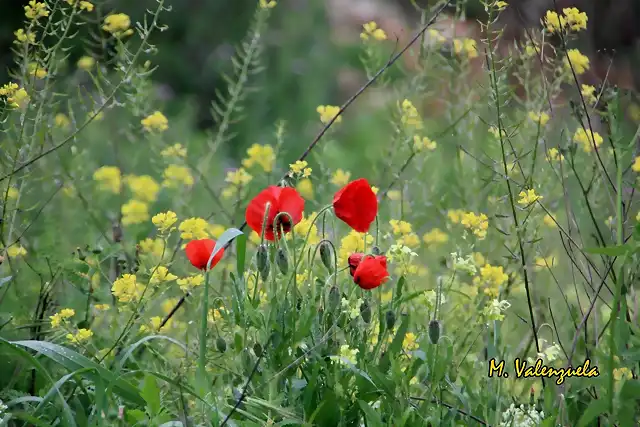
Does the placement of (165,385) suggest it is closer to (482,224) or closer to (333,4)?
(482,224)

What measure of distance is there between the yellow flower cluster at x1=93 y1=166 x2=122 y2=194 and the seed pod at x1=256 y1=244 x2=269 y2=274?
1336 millimetres

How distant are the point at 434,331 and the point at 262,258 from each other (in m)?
0.31

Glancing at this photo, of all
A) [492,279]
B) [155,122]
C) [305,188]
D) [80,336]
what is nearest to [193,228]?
[80,336]

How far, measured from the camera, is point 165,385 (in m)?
1.91

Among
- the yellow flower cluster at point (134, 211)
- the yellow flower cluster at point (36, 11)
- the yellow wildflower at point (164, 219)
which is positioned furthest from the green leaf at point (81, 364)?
the yellow flower cluster at point (134, 211)

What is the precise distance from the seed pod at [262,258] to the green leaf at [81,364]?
33 centimetres

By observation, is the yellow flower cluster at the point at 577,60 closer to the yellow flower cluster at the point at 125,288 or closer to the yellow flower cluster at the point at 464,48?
the yellow flower cluster at the point at 464,48

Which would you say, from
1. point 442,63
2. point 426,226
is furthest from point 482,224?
point 426,226

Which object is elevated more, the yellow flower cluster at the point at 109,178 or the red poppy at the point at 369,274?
the red poppy at the point at 369,274

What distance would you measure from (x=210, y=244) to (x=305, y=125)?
3507 mm

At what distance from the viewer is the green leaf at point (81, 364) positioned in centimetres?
164

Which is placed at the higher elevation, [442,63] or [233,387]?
[442,63]

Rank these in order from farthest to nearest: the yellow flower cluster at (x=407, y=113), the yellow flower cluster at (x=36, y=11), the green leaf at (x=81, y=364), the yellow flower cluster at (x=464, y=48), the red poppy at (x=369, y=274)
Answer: the yellow flower cluster at (x=464, y=48) < the yellow flower cluster at (x=407, y=113) < the yellow flower cluster at (x=36, y=11) < the green leaf at (x=81, y=364) < the red poppy at (x=369, y=274)

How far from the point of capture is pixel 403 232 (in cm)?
209
